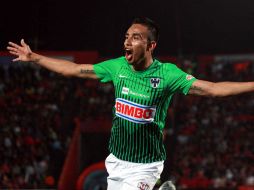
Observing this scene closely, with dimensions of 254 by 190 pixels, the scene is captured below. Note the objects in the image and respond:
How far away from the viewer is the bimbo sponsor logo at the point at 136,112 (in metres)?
4.43

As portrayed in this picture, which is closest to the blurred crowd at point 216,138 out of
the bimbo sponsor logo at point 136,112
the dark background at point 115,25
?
the dark background at point 115,25

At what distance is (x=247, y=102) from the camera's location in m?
19.9

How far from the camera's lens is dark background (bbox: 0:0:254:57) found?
19984mm

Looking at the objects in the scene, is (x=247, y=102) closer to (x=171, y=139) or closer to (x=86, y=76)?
(x=171, y=139)

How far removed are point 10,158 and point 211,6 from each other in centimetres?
1039

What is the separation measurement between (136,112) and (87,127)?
10.4 metres

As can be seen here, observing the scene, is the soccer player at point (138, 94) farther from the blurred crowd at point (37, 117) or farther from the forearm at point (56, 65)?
the blurred crowd at point (37, 117)

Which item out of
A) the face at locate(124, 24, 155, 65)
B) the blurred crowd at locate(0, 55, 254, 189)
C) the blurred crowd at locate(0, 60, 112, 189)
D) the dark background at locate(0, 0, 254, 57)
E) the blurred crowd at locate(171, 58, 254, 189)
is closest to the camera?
the face at locate(124, 24, 155, 65)

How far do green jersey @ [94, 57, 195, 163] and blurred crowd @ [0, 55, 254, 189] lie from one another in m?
→ 9.99

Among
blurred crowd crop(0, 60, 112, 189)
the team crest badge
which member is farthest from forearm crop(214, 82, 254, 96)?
blurred crowd crop(0, 60, 112, 189)

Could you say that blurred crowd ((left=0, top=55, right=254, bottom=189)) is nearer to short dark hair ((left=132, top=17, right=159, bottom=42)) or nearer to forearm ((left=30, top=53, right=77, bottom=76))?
forearm ((left=30, top=53, right=77, bottom=76))

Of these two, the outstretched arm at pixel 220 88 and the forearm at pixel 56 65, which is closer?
the outstretched arm at pixel 220 88

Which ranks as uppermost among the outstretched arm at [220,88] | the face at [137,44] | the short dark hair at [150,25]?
the short dark hair at [150,25]

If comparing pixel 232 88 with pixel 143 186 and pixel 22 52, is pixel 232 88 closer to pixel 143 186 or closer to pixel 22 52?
pixel 143 186
